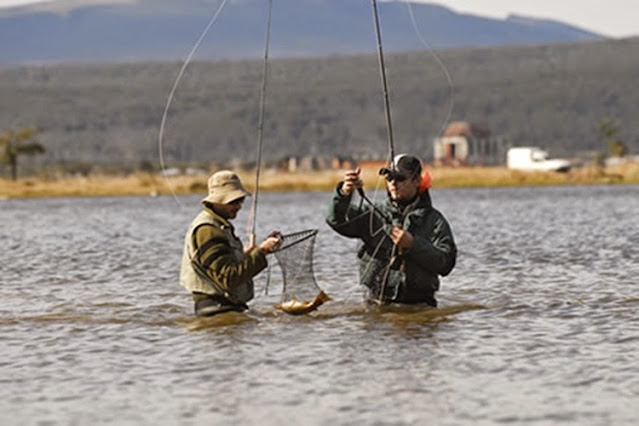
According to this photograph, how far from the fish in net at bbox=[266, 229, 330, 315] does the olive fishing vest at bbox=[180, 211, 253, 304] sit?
395mm

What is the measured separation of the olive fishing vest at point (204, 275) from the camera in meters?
9.90

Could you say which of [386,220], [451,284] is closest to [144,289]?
[451,284]

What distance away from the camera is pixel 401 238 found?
9.66 metres

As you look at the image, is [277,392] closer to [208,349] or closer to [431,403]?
[431,403]

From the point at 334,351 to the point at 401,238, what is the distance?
0.91 m

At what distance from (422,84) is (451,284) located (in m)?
114

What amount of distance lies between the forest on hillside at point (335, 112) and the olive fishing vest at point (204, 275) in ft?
310

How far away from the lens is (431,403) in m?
7.50

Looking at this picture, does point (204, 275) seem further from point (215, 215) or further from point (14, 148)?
point (14, 148)

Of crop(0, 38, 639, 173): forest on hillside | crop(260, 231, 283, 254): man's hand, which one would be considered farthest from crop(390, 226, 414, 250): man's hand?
crop(0, 38, 639, 173): forest on hillside

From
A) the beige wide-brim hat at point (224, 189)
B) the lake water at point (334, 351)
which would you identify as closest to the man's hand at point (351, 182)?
the beige wide-brim hat at point (224, 189)

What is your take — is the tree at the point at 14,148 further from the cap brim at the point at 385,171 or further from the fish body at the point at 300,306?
the cap brim at the point at 385,171

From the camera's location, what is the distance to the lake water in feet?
24.4

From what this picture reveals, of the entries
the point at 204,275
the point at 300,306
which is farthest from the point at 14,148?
the point at 204,275
